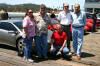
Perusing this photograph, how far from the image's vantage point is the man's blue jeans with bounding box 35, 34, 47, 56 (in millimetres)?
6170

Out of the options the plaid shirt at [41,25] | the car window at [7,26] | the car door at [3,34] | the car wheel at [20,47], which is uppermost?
the plaid shirt at [41,25]

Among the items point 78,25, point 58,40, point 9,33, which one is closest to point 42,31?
point 58,40

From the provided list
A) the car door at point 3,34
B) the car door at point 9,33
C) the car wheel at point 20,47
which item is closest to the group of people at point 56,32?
the car wheel at point 20,47

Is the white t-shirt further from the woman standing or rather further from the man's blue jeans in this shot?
the woman standing

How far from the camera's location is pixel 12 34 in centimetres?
730

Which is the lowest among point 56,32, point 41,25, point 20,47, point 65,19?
point 20,47

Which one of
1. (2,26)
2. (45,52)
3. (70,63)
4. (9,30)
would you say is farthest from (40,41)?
(2,26)

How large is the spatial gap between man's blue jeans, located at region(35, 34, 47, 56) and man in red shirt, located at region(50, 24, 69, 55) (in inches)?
10.3

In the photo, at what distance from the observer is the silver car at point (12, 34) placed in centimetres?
699

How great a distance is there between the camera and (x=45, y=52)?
630 cm

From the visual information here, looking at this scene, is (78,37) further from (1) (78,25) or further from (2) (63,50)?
(2) (63,50)

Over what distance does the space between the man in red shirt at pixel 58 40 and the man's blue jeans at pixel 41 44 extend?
26 centimetres

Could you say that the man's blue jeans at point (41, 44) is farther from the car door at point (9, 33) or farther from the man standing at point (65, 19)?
the car door at point (9, 33)

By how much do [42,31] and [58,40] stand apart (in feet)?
2.21
